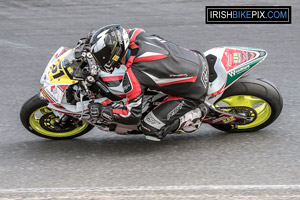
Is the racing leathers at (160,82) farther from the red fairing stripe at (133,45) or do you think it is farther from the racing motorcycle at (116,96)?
the racing motorcycle at (116,96)

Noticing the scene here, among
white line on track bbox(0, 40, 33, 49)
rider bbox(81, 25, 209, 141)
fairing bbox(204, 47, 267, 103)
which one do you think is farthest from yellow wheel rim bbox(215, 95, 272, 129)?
white line on track bbox(0, 40, 33, 49)

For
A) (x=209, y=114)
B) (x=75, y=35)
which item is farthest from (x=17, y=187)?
(x=75, y=35)

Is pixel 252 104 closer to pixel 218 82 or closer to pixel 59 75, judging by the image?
pixel 218 82

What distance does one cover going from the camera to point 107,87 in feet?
17.6

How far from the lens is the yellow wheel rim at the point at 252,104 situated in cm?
578

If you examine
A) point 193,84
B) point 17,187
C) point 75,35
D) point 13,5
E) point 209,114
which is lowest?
point 17,187

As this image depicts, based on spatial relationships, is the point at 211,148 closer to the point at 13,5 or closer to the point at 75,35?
the point at 75,35

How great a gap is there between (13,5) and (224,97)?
24.6ft

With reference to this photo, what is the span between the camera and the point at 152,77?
5105 mm

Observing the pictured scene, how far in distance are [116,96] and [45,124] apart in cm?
96

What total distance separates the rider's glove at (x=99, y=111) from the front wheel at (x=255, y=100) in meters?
1.23

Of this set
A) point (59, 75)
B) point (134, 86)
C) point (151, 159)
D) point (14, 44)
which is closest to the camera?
point (134, 86)

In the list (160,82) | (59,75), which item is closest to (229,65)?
(160,82)

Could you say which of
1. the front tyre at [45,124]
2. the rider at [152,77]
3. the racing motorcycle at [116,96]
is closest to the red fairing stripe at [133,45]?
the rider at [152,77]
